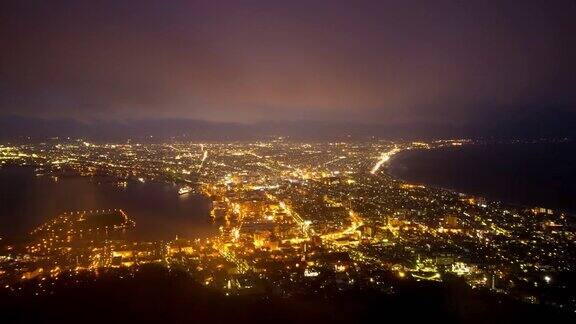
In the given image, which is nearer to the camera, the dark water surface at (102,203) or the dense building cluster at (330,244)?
the dense building cluster at (330,244)

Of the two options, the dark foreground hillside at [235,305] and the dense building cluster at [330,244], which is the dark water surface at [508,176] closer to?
the dense building cluster at [330,244]

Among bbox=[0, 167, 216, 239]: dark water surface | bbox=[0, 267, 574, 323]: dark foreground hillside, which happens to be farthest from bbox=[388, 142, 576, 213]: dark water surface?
bbox=[0, 167, 216, 239]: dark water surface

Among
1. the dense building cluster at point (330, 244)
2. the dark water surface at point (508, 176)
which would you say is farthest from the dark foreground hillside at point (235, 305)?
the dark water surface at point (508, 176)

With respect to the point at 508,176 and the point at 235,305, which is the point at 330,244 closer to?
the point at 235,305

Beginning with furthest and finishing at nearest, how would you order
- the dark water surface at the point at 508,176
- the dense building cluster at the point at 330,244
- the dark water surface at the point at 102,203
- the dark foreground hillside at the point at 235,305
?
1. the dark water surface at the point at 508,176
2. the dark water surface at the point at 102,203
3. the dense building cluster at the point at 330,244
4. the dark foreground hillside at the point at 235,305

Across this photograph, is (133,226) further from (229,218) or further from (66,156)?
(66,156)

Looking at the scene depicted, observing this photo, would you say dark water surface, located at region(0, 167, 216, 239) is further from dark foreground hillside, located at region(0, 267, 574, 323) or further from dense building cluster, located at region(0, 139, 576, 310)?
dark foreground hillside, located at region(0, 267, 574, 323)
